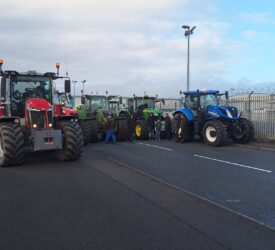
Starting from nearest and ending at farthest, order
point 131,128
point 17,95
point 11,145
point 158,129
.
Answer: point 11,145 < point 17,95 < point 131,128 < point 158,129

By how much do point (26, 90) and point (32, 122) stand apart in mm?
1660

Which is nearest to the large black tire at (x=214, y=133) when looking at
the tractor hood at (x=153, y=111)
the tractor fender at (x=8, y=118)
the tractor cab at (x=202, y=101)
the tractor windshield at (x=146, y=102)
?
the tractor cab at (x=202, y=101)

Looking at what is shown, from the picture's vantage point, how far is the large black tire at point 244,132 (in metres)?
20.0

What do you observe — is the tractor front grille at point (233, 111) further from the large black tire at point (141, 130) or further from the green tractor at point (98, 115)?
the green tractor at point (98, 115)

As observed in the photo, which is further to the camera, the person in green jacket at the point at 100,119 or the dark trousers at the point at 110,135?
the person in green jacket at the point at 100,119

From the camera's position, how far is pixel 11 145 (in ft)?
39.5

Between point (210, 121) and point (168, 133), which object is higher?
point (210, 121)

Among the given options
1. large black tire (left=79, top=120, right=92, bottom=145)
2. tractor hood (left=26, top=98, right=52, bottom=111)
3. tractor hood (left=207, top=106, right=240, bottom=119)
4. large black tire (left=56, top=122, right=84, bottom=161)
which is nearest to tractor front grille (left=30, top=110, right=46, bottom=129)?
tractor hood (left=26, top=98, right=52, bottom=111)

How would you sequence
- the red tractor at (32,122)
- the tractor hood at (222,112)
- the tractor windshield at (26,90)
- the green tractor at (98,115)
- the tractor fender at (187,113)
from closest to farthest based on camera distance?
the red tractor at (32,122), the tractor windshield at (26,90), the tractor hood at (222,112), the tractor fender at (187,113), the green tractor at (98,115)

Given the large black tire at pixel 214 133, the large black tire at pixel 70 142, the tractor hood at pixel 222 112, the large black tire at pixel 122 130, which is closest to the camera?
the large black tire at pixel 70 142

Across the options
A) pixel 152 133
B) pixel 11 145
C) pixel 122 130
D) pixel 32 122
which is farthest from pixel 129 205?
pixel 152 133

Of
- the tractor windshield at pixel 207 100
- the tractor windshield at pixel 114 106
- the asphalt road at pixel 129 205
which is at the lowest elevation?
the asphalt road at pixel 129 205

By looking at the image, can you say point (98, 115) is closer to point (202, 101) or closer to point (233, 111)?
point (202, 101)

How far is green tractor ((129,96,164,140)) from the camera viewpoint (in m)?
23.1
